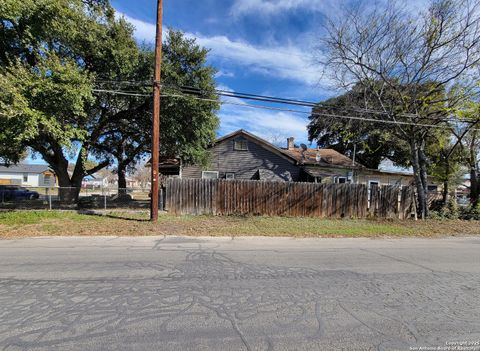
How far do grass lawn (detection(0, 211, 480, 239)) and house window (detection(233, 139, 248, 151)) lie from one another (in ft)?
30.4

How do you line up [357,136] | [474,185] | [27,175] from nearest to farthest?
[474,185], [357,136], [27,175]

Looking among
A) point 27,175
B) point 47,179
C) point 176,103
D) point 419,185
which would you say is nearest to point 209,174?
point 176,103

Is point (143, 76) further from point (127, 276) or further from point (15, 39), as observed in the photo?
point (127, 276)

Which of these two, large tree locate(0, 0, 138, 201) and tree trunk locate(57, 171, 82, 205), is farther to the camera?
tree trunk locate(57, 171, 82, 205)

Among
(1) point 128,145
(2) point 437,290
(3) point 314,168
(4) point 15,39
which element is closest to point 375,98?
(3) point 314,168

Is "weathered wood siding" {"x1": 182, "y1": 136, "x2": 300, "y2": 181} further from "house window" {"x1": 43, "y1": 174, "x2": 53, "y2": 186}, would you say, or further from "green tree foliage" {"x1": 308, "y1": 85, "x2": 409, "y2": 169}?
"house window" {"x1": 43, "y1": 174, "x2": 53, "y2": 186}

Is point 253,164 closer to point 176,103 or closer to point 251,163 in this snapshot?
point 251,163

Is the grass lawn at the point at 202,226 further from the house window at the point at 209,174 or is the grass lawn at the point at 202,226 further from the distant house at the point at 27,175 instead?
the distant house at the point at 27,175

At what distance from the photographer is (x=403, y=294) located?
492cm

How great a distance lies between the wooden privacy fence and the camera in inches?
615

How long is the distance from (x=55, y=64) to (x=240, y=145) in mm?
13774

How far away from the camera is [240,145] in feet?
76.5

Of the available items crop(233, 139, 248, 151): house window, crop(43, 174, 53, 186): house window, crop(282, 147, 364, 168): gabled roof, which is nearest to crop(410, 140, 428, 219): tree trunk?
crop(282, 147, 364, 168): gabled roof

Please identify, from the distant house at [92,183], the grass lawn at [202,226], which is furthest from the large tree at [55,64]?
the distant house at [92,183]
